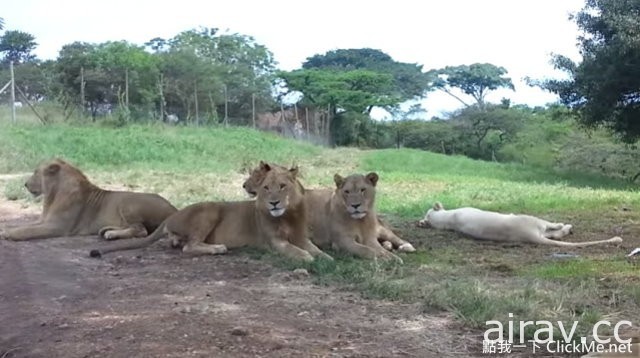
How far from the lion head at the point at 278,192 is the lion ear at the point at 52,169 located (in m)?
2.31

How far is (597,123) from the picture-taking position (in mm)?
16625

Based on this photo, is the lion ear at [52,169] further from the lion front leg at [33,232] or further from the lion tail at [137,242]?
the lion tail at [137,242]

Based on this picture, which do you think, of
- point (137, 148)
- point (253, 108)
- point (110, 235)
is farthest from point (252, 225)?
point (253, 108)

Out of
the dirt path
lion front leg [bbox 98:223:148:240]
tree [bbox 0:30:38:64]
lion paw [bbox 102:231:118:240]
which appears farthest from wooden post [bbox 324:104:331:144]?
the dirt path

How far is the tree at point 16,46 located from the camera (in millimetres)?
23781

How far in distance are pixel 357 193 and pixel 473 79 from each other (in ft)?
121

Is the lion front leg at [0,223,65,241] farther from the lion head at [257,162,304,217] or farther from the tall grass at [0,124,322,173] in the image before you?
the tall grass at [0,124,322,173]

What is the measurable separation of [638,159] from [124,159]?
15.6 m

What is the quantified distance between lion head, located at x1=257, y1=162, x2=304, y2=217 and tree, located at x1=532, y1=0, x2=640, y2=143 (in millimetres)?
9454

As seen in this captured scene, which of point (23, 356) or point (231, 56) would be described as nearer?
point (23, 356)

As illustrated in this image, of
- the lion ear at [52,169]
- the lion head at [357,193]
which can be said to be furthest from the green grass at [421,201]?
the lion ear at [52,169]

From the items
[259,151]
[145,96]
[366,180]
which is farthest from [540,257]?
[145,96]

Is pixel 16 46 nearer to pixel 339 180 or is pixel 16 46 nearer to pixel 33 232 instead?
pixel 33 232

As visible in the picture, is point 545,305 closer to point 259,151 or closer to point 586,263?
point 586,263
